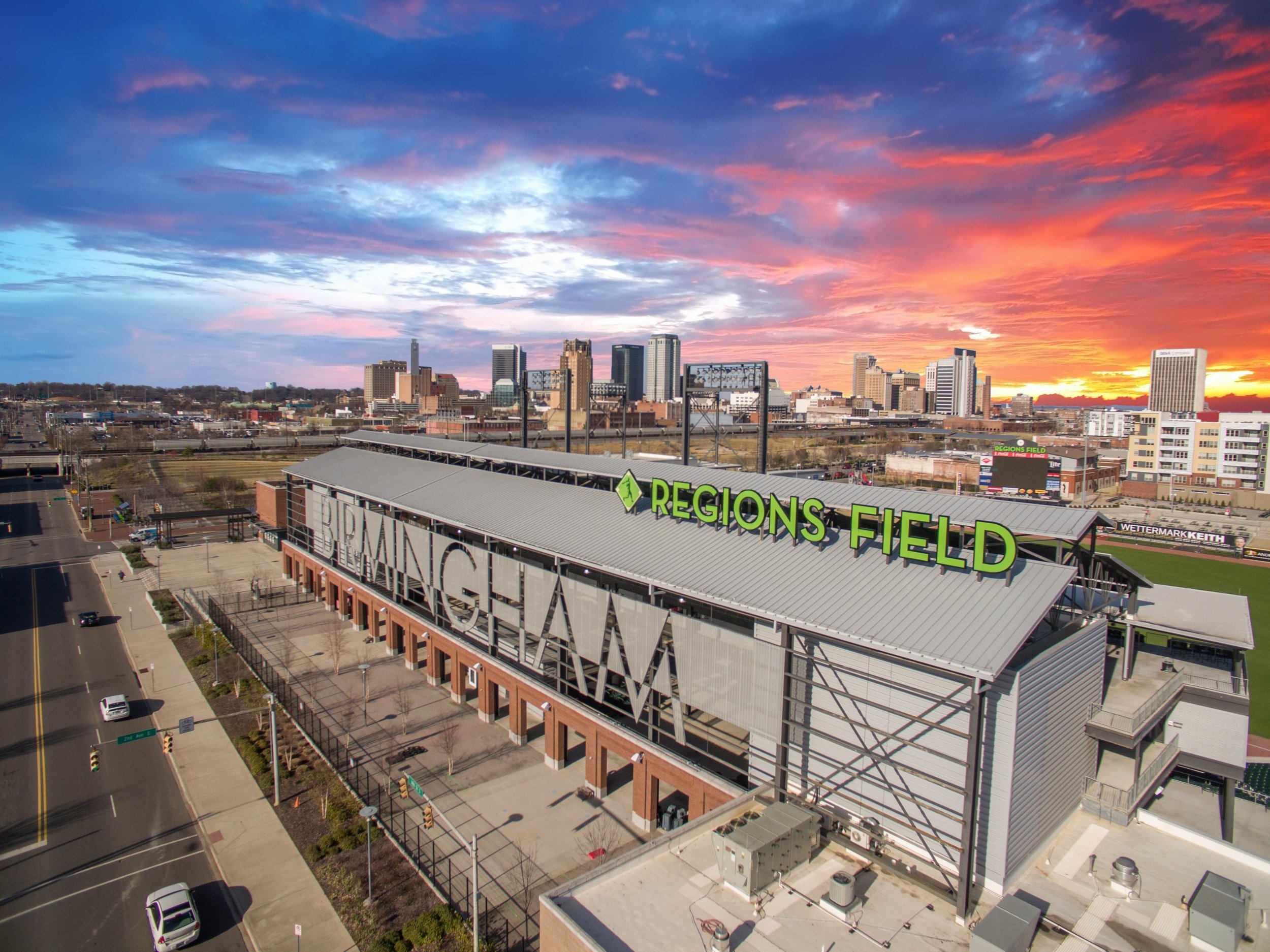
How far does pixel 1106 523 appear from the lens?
2527 cm

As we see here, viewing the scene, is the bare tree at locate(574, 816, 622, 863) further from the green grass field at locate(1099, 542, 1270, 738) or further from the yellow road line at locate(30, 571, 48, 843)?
the green grass field at locate(1099, 542, 1270, 738)

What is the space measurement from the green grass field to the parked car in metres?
71.3

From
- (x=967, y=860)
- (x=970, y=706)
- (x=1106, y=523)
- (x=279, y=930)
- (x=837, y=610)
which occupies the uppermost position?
(x=1106, y=523)

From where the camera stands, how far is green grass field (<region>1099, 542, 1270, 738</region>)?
4697 centimetres

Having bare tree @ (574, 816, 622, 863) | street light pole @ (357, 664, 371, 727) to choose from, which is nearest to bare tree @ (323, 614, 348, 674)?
street light pole @ (357, 664, 371, 727)

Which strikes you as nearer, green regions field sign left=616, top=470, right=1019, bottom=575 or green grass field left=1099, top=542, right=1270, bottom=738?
green regions field sign left=616, top=470, right=1019, bottom=575

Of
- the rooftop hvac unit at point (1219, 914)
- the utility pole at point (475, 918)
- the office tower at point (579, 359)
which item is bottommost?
the utility pole at point (475, 918)

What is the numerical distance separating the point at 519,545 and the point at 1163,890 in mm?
30041

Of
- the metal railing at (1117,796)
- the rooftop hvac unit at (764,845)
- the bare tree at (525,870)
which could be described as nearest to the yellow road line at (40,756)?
the bare tree at (525,870)

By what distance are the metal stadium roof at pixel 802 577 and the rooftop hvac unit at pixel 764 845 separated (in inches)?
242

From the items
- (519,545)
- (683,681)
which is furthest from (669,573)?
(519,545)

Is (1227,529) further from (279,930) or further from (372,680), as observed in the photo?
(279,930)

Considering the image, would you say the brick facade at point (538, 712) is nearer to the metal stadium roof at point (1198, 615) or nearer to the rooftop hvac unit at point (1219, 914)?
the rooftop hvac unit at point (1219, 914)

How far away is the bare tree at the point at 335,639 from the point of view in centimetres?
4728
